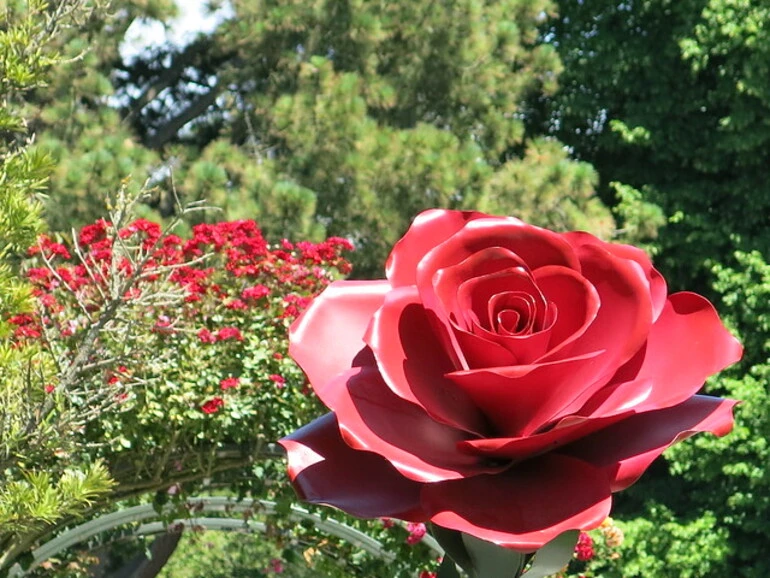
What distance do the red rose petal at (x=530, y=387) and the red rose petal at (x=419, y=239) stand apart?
0.34 ft

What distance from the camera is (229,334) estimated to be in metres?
4.43

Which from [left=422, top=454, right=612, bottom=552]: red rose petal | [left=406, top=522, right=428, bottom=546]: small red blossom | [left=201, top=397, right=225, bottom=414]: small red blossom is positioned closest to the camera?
[left=422, top=454, right=612, bottom=552]: red rose petal

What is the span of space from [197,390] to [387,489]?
389 cm

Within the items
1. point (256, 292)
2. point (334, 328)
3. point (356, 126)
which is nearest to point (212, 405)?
point (256, 292)

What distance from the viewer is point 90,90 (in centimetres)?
848

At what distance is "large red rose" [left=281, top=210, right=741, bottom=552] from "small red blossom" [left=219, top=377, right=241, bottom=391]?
3717mm

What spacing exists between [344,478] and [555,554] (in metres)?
0.13

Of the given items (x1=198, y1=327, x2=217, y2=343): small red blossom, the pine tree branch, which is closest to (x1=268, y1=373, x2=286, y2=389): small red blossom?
A: (x1=198, y1=327, x2=217, y2=343): small red blossom

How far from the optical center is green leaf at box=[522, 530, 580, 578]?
2.09ft

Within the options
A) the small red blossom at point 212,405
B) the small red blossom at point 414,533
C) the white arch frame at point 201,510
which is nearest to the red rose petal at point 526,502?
the small red blossom at point 212,405

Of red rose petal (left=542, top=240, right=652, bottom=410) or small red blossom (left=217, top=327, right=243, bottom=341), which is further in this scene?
small red blossom (left=217, top=327, right=243, bottom=341)

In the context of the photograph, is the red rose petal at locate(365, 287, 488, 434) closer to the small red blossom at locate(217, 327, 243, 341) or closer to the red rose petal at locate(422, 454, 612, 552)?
the red rose petal at locate(422, 454, 612, 552)

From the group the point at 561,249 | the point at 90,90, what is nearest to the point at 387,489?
the point at 561,249

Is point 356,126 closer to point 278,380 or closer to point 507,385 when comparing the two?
point 278,380
